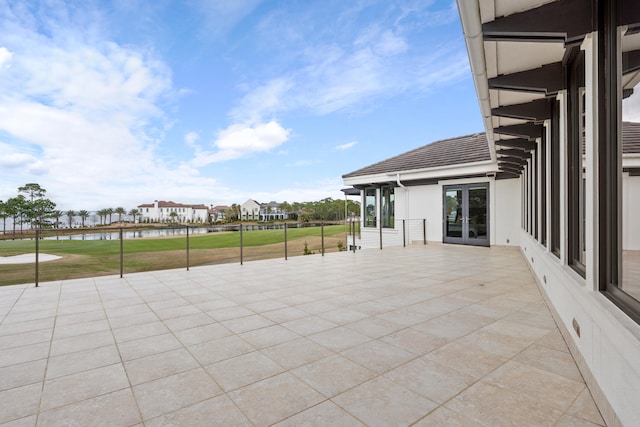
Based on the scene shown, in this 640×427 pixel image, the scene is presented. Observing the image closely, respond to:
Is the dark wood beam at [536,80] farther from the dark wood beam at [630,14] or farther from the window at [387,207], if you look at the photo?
the window at [387,207]

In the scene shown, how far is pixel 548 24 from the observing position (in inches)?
79.4

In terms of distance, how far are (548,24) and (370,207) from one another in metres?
11.6

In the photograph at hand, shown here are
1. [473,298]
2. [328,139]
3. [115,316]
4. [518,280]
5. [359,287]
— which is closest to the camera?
[115,316]

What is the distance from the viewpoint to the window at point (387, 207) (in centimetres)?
1266

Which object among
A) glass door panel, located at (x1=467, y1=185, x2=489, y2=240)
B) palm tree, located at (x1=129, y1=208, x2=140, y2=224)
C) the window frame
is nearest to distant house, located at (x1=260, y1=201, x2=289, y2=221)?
palm tree, located at (x1=129, y1=208, x2=140, y2=224)

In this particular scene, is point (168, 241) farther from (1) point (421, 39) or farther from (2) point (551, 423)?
(2) point (551, 423)

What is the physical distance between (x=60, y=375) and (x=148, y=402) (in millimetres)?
873

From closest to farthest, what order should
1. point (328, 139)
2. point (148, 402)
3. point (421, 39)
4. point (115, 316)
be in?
point (148, 402) → point (115, 316) → point (421, 39) → point (328, 139)

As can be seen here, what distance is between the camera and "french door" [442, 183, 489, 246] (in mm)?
10062

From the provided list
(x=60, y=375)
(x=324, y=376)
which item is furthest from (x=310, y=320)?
(x=60, y=375)

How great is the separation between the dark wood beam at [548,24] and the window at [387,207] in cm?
1064

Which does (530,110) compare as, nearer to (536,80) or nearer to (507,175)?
(536,80)

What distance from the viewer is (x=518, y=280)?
505 centimetres

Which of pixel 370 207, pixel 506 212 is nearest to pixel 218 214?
pixel 370 207
